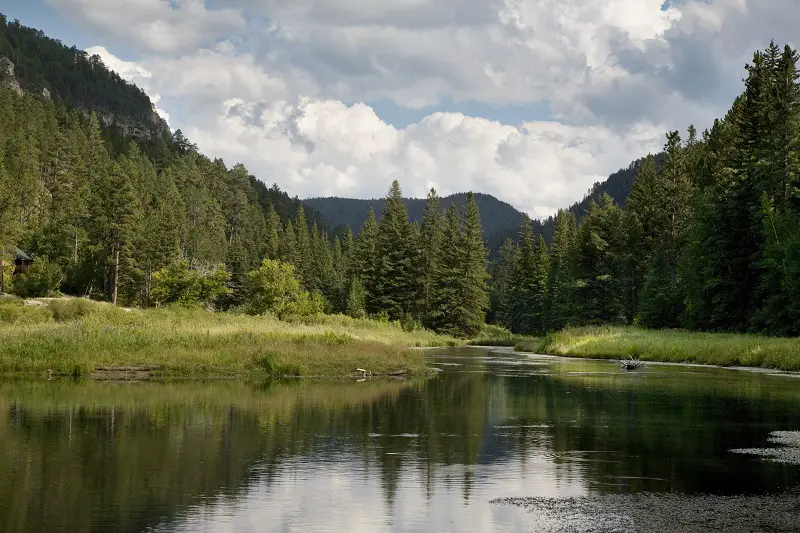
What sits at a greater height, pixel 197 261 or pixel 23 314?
pixel 197 261

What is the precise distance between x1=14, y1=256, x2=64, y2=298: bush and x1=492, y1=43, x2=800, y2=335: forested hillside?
64.9m

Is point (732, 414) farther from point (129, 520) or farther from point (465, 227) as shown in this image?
point (465, 227)

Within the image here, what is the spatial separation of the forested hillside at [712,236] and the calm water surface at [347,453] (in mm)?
34486

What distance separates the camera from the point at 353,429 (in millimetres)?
21531

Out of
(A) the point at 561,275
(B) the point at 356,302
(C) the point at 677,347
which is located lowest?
(C) the point at 677,347

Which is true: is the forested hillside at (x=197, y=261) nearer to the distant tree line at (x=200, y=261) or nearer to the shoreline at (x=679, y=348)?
the distant tree line at (x=200, y=261)

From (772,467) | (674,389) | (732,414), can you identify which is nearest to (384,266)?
(674,389)

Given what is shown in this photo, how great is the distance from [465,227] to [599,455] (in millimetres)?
100339

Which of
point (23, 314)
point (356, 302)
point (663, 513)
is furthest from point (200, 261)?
point (663, 513)

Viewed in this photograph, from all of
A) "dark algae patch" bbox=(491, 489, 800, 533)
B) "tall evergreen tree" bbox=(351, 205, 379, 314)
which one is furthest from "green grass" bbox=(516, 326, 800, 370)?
"tall evergreen tree" bbox=(351, 205, 379, 314)

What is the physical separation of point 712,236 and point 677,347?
63.8 ft

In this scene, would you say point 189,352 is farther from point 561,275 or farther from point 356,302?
point 561,275

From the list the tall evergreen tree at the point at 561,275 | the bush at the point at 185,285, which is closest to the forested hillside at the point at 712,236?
the tall evergreen tree at the point at 561,275

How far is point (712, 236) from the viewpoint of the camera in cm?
7144
